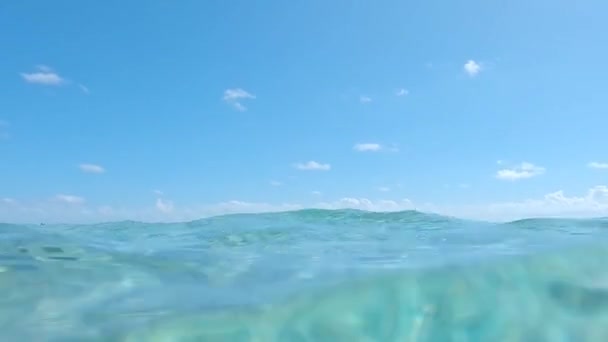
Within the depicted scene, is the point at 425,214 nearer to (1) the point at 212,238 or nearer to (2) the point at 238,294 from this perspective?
(1) the point at 212,238

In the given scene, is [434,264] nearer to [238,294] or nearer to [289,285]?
[289,285]

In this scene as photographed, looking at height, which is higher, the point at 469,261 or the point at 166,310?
the point at 469,261

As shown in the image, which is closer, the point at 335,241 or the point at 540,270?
the point at 540,270

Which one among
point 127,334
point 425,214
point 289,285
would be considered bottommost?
point 127,334

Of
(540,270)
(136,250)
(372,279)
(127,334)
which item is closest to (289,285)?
(372,279)

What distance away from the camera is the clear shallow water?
383 centimetres

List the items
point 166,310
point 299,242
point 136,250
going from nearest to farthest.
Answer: point 166,310 → point 136,250 → point 299,242

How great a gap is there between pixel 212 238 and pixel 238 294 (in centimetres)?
567

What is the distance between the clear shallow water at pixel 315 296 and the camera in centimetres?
383

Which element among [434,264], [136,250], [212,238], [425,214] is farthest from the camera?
[425,214]

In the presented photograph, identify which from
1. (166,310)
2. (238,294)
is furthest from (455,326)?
(166,310)

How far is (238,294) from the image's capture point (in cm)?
467

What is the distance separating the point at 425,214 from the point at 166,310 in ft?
41.7

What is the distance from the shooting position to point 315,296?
4293 millimetres
